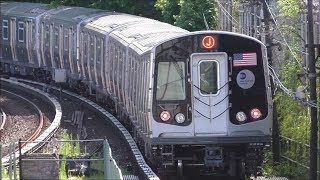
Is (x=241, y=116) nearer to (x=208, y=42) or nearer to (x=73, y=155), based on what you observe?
(x=208, y=42)

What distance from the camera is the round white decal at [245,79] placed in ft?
50.1

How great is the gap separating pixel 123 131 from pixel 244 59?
6.58 m

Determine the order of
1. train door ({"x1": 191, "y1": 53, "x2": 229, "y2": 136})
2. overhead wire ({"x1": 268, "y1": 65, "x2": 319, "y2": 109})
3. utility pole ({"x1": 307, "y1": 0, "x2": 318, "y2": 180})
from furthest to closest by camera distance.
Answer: train door ({"x1": 191, "y1": 53, "x2": 229, "y2": 136}) → overhead wire ({"x1": 268, "y1": 65, "x2": 319, "y2": 109}) → utility pole ({"x1": 307, "y1": 0, "x2": 318, "y2": 180})

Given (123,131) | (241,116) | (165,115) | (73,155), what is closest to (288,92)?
(241,116)

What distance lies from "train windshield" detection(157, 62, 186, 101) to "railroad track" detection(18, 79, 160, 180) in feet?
4.40

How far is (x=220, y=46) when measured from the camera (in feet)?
49.8

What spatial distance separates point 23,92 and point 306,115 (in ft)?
51.9

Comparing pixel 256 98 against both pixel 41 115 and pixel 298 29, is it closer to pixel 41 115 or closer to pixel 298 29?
pixel 298 29

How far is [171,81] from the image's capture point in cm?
1522

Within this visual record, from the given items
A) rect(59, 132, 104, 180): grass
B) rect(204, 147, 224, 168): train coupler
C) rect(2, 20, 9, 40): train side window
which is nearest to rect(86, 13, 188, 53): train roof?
rect(204, 147, 224, 168): train coupler

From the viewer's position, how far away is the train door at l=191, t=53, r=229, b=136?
15133 millimetres

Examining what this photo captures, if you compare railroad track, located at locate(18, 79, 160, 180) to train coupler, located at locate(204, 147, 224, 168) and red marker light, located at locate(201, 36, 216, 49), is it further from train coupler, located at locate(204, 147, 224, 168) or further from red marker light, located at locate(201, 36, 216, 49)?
red marker light, located at locate(201, 36, 216, 49)

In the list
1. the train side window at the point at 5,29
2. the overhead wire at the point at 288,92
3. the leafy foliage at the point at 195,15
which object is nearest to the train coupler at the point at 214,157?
the overhead wire at the point at 288,92

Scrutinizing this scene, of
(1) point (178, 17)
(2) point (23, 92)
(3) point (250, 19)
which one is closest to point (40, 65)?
(2) point (23, 92)
